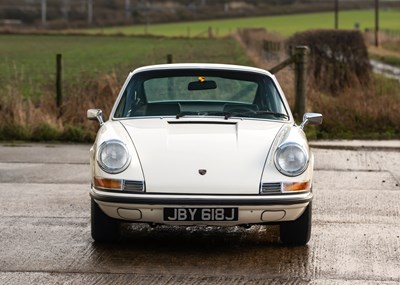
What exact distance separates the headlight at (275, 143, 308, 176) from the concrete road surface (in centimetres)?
63

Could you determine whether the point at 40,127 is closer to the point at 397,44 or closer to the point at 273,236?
the point at 273,236

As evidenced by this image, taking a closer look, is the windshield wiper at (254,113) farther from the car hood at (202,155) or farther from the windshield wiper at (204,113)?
the car hood at (202,155)

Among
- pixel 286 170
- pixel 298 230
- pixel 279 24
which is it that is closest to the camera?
pixel 286 170

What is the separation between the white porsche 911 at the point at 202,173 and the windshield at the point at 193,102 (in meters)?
0.11

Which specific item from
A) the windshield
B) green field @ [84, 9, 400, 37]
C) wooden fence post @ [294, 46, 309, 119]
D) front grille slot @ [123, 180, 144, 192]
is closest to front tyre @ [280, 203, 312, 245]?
the windshield

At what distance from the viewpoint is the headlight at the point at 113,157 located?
24.6 feet

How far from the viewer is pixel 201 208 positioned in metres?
7.23

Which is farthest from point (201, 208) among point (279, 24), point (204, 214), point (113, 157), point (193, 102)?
point (279, 24)

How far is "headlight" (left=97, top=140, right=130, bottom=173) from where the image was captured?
749 centimetres

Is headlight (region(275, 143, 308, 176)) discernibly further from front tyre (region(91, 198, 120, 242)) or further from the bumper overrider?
front tyre (region(91, 198, 120, 242))

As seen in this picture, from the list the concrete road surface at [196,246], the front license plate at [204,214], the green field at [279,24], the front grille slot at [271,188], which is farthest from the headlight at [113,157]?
the green field at [279,24]

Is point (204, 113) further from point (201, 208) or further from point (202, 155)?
point (201, 208)

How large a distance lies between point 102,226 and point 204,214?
3.13 ft

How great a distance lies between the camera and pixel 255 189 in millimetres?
7320
